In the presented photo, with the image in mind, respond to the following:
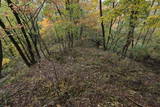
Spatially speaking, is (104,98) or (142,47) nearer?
(104,98)

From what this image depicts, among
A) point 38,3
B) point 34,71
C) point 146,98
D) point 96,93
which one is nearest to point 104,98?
point 96,93

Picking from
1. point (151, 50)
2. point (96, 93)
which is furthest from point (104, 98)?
point (151, 50)

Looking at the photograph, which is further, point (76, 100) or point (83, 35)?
point (83, 35)

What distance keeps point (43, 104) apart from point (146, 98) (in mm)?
4230

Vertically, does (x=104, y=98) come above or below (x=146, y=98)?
above

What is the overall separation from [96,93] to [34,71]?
451 centimetres

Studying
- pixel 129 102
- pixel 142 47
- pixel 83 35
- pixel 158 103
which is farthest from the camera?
pixel 83 35

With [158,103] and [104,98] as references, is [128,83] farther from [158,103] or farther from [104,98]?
[104,98]

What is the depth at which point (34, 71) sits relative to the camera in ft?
24.6

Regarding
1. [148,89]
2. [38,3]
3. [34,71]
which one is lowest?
[148,89]

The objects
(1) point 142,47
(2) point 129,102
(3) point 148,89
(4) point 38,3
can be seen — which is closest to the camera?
(2) point 129,102

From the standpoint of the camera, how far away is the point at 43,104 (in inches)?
179

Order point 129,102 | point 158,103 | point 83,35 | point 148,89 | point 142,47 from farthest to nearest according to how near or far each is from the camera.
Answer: point 83,35
point 142,47
point 148,89
point 158,103
point 129,102

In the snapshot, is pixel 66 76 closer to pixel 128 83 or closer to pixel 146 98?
pixel 128 83
